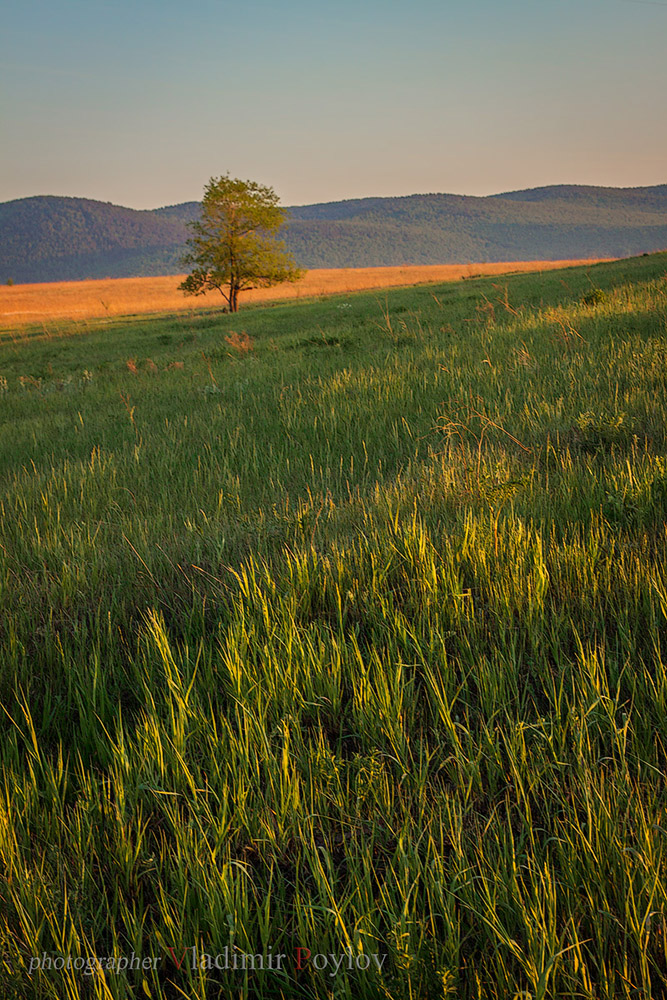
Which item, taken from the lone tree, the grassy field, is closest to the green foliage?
the grassy field

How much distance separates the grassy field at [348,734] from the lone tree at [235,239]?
35992 mm

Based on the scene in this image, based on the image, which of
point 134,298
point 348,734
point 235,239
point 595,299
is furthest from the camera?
point 134,298

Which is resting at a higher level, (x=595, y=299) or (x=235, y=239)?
(x=235, y=239)

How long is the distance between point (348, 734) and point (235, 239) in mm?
39274

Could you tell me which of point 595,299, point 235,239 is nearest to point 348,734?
point 595,299

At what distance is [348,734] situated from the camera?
1767 mm

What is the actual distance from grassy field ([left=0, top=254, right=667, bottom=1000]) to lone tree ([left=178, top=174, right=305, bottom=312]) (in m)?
36.0

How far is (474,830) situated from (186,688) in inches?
38.6

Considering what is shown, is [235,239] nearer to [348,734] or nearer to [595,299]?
[595,299]

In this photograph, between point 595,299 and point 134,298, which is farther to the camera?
point 134,298

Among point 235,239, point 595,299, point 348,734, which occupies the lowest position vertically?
point 348,734

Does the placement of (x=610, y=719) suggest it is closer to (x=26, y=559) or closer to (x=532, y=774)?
(x=532, y=774)

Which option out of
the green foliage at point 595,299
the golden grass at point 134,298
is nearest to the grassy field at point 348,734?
the green foliage at point 595,299

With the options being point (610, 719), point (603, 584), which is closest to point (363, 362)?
point (603, 584)
